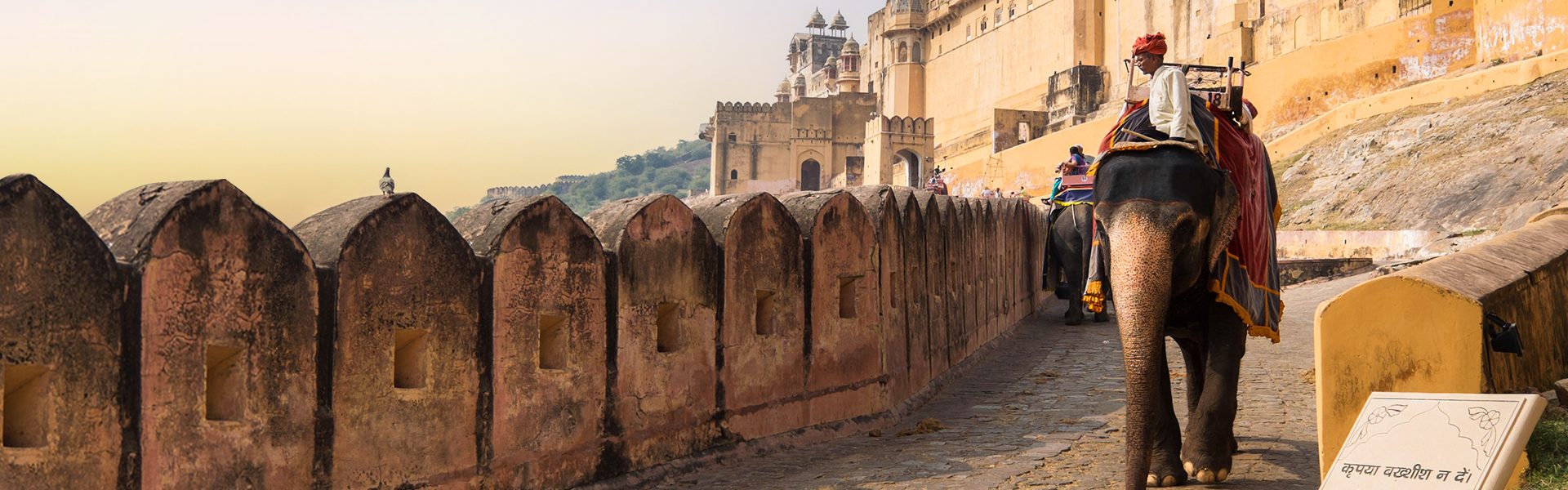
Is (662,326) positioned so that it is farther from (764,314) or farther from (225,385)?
(225,385)

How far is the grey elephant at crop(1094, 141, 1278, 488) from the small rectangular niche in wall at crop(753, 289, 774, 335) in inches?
76.7

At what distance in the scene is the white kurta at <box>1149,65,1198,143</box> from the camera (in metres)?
5.54

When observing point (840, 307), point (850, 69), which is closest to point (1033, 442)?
point (840, 307)

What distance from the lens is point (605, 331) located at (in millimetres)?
5957

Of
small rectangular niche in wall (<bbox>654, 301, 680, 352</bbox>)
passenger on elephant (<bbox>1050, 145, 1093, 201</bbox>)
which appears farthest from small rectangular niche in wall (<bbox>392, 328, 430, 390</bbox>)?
passenger on elephant (<bbox>1050, 145, 1093, 201</bbox>)

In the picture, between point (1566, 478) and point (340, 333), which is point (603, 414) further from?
point (1566, 478)

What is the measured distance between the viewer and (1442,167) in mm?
23281

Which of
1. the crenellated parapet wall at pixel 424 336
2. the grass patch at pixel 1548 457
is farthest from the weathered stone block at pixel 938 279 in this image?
the grass patch at pixel 1548 457

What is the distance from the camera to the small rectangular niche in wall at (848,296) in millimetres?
7812

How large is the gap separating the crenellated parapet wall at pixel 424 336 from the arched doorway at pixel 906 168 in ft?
172

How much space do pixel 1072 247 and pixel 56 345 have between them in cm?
1075

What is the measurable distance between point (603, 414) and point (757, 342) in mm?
1193

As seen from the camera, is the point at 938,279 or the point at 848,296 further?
the point at 938,279

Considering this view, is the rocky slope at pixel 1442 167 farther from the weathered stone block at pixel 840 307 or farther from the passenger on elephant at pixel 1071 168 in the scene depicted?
the weathered stone block at pixel 840 307
